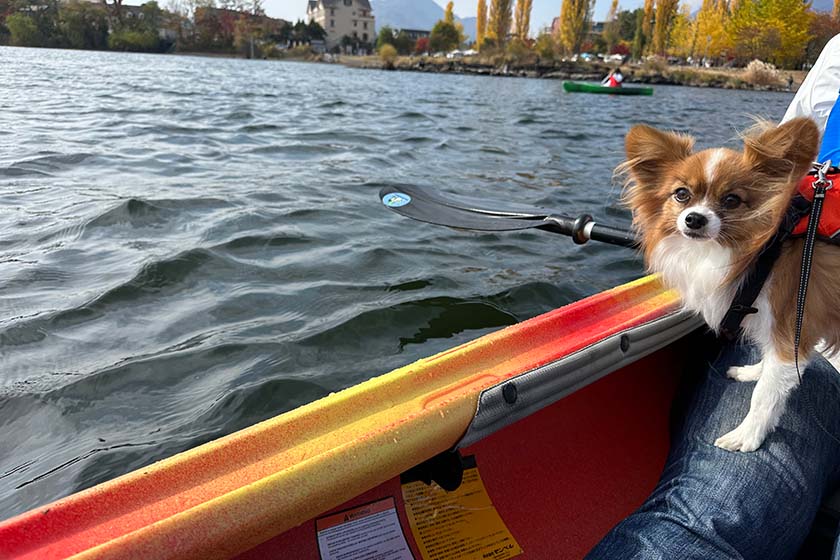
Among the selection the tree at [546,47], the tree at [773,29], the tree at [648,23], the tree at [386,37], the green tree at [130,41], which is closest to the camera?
the tree at [773,29]

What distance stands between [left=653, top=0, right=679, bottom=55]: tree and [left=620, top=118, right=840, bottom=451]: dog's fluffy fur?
79.5m

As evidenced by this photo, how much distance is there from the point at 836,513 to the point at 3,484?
3.12 metres

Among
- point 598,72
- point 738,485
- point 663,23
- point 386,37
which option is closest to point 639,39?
point 663,23

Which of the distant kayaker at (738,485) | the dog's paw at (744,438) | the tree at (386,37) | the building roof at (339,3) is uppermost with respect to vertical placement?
the building roof at (339,3)

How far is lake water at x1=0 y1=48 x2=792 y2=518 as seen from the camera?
2.94 metres

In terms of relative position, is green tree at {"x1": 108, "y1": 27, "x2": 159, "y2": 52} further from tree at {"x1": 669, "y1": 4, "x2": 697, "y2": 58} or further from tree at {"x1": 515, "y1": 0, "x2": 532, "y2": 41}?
tree at {"x1": 669, "y1": 4, "x2": 697, "y2": 58}

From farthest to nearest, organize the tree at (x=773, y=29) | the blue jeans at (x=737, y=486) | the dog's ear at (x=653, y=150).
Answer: the tree at (x=773, y=29), the dog's ear at (x=653, y=150), the blue jeans at (x=737, y=486)

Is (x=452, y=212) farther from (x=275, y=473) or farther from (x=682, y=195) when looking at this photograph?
(x=275, y=473)

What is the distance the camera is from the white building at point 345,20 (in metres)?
103

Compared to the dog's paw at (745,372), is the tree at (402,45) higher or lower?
higher

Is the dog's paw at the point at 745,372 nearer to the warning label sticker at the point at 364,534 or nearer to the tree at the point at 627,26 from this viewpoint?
the warning label sticker at the point at 364,534

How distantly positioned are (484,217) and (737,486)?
288 cm

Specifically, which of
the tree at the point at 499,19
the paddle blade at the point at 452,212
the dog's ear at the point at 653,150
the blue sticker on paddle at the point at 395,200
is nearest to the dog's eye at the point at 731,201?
the dog's ear at the point at 653,150

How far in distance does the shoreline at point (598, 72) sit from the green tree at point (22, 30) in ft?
112
